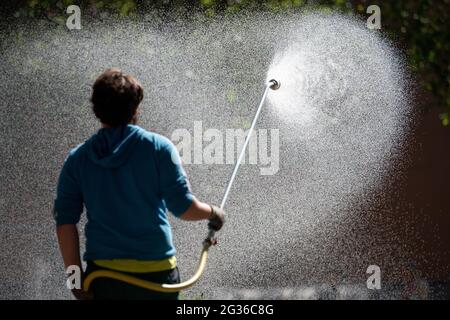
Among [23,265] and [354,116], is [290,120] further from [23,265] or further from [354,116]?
[23,265]

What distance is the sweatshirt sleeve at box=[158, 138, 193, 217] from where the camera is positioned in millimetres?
3410

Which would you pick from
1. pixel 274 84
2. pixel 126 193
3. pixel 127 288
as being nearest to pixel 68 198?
pixel 126 193

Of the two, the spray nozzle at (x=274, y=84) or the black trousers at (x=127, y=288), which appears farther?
the spray nozzle at (x=274, y=84)

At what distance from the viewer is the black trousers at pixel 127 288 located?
3430 mm

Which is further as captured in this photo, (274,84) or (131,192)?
(274,84)

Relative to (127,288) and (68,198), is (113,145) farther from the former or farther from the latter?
(127,288)

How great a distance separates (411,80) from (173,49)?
69.9 inches

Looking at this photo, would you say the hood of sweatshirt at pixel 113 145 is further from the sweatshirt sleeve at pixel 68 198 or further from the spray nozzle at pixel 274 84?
the spray nozzle at pixel 274 84

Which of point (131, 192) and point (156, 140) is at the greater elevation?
point (156, 140)

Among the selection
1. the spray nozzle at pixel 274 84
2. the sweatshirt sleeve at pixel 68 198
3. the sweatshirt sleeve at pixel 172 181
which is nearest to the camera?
the sweatshirt sleeve at pixel 172 181

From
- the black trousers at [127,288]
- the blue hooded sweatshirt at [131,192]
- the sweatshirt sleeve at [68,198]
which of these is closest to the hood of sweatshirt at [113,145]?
the blue hooded sweatshirt at [131,192]

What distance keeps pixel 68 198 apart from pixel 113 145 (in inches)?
10.6

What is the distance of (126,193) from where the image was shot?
342 centimetres

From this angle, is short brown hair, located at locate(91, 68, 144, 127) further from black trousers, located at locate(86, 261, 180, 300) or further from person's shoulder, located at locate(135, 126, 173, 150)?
black trousers, located at locate(86, 261, 180, 300)
